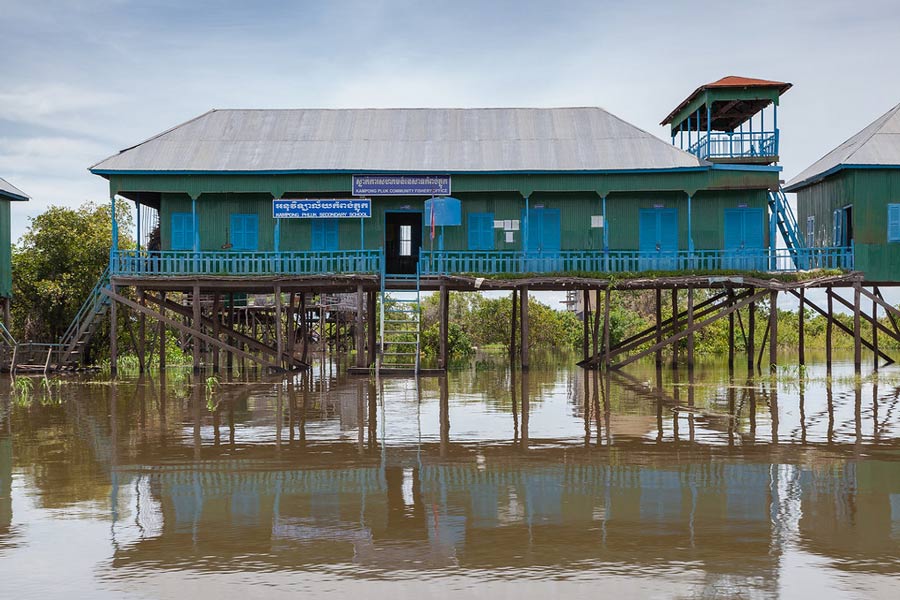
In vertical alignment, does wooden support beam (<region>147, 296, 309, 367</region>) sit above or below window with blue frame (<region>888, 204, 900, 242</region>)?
below

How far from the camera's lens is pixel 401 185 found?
1000 inches

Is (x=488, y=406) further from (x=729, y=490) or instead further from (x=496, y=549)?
(x=496, y=549)

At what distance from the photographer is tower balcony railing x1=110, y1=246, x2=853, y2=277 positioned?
25.0m

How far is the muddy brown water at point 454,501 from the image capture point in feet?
21.3

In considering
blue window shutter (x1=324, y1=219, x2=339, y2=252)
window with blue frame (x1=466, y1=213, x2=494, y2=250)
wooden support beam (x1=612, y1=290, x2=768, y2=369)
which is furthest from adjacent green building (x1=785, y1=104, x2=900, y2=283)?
blue window shutter (x1=324, y1=219, x2=339, y2=252)

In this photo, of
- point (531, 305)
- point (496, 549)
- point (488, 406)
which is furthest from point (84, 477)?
point (531, 305)

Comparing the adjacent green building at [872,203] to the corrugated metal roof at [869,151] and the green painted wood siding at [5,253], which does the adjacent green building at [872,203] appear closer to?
the corrugated metal roof at [869,151]

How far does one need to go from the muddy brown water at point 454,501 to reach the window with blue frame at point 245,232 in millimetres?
10185

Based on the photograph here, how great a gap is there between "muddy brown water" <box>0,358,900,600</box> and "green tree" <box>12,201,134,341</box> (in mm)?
16603

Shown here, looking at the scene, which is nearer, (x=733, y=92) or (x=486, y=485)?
(x=486, y=485)

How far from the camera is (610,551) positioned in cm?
707

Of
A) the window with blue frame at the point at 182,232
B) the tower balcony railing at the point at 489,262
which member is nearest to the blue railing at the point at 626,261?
the tower balcony railing at the point at 489,262

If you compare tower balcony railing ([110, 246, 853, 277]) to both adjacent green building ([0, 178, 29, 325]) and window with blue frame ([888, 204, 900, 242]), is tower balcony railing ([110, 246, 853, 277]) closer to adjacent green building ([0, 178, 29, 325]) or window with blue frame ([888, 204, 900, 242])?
window with blue frame ([888, 204, 900, 242])

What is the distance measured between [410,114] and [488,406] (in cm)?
1422
